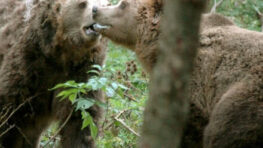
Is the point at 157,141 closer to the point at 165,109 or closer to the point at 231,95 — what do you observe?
the point at 165,109

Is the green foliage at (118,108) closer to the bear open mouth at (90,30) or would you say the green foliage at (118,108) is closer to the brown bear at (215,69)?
the bear open mouth at (90,30)

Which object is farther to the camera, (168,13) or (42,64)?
(42,64)

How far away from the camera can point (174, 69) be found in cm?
197

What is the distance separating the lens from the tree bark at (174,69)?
1.95m

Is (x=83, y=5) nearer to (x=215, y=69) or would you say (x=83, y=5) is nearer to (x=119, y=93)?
(x=119, y=93)

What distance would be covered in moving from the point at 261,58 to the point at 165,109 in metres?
2.68

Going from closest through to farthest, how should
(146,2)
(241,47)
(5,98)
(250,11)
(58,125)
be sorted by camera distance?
(241,47) < (146,2) < (5,98) < (58,125) < (250,11)

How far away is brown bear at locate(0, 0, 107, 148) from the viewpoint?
6512mm

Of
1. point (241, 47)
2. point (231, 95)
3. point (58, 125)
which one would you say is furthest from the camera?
point (58, 125)

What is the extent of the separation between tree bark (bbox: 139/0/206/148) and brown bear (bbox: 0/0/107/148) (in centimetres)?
444

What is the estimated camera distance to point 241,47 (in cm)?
470

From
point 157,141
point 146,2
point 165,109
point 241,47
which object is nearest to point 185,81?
point 165,109

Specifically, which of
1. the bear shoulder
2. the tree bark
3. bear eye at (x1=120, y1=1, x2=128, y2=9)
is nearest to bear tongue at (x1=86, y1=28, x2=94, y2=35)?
bear eye at (x1=120, y1=1, x2=128, y2=9)

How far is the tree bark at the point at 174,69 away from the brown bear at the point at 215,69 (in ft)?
7.31
